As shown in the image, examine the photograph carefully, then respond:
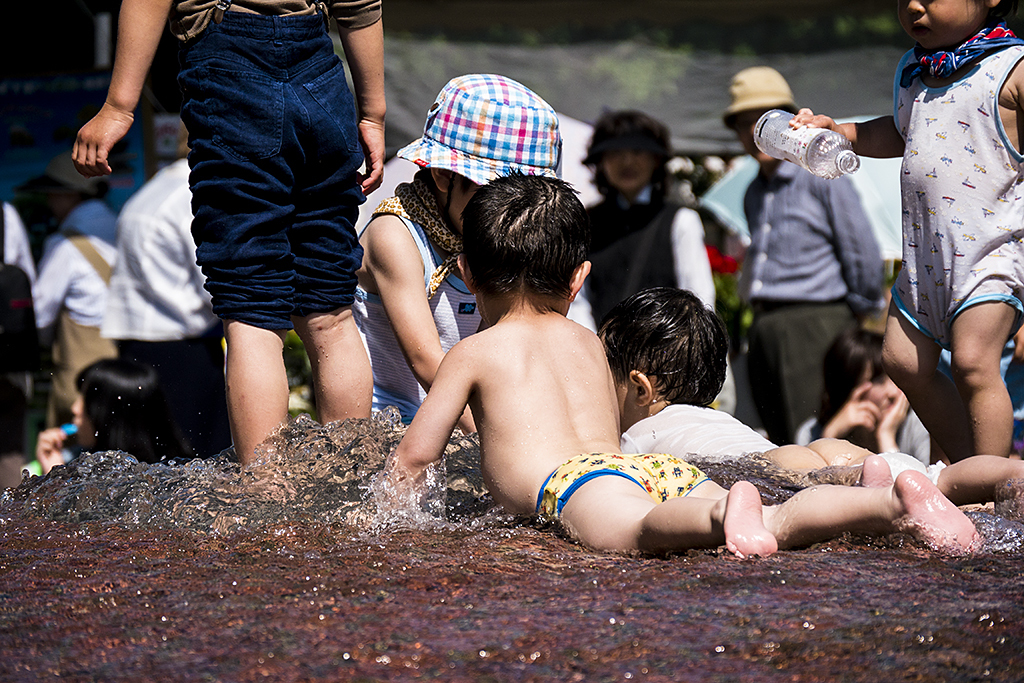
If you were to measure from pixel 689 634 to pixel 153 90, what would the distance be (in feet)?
19.3

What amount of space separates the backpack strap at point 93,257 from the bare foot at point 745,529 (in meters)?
4.39

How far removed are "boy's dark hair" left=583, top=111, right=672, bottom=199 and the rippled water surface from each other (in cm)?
281

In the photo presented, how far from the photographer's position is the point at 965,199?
9.91 feet

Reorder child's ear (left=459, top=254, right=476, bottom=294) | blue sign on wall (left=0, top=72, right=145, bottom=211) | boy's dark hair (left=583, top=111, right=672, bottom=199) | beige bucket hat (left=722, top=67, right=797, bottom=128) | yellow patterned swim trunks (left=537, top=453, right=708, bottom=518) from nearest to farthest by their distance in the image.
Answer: yellow patterned swim trunks (left=537, top=453, right=708, bottom=518) < child's ear (left=459, top=254, right=476, bottom=294) < boy's dark hair (left=583, top=111, right=672, bottom=199) < beige bucket hat (left=722, top=67, right=797, bottom=128) < blue sign on wall (left=0, top=72, right=145, bottom=211)

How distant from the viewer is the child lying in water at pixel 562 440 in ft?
6.32

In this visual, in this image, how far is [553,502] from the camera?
2311 mm

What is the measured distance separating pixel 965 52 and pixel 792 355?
7.89ft

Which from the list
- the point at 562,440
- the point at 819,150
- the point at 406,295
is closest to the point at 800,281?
the point at 819,150

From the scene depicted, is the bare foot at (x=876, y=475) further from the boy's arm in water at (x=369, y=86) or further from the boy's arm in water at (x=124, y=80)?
the boy's arm in water at (x=124, y=80)

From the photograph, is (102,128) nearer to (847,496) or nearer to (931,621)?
(847,496)

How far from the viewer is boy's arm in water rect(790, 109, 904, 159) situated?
3.41 meters

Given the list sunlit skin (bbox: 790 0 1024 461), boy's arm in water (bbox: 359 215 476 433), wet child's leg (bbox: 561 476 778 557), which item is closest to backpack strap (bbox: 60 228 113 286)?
boy's arm in water (bbox: 359 215 476 433)

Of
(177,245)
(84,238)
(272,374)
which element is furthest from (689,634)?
(84,238)

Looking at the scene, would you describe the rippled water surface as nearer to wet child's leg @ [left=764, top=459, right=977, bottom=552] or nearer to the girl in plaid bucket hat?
wet child's leg @ [left=764, top=459, right=977, bottom=552]
